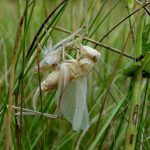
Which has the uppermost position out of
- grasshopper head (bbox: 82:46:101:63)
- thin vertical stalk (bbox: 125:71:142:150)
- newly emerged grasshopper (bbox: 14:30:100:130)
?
grasshopper head (bbox: 82:46:101:63)

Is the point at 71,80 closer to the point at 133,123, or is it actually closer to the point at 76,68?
the point at 76,68

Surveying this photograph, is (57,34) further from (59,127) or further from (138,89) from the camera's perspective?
(138,89)

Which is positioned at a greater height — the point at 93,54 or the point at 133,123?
the point at 93,54

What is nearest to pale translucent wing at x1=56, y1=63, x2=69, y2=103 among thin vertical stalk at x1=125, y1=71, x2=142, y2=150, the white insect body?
the white insect body

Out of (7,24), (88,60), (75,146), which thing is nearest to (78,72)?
(88,60)

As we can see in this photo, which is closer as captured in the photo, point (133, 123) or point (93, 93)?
point (133, 123)

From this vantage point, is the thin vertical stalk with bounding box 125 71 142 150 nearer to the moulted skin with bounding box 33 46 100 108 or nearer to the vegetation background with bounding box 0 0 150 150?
the vegetation background with bounding box 0 0 150 150

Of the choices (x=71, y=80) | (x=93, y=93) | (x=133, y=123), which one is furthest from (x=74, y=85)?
(x=93, y=93)

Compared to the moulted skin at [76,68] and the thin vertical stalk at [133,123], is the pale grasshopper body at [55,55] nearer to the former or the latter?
the moulted skin at [76,68]
